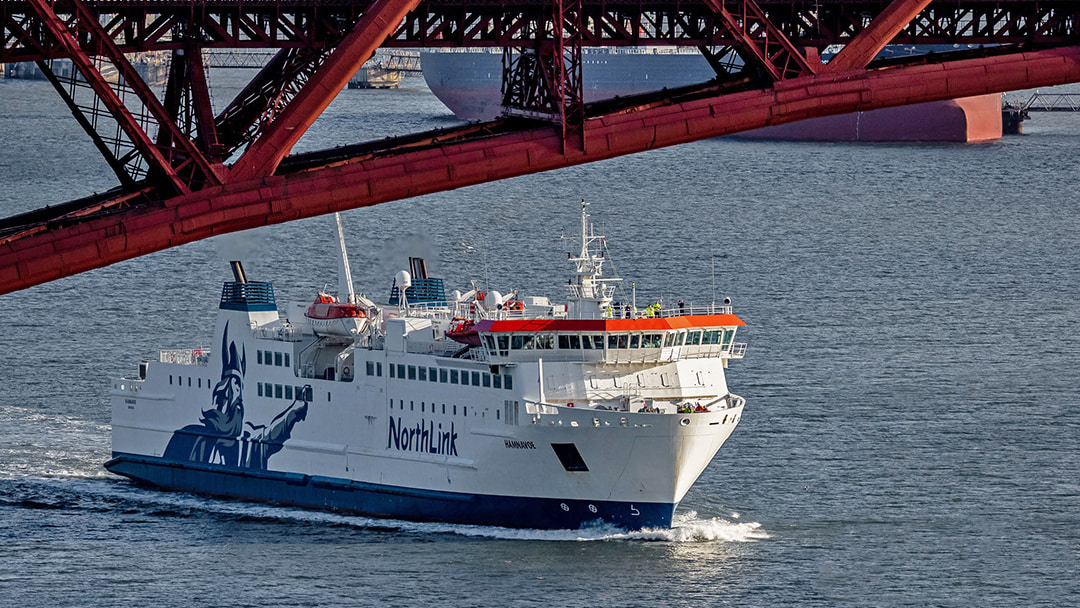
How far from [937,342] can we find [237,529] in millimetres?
31586

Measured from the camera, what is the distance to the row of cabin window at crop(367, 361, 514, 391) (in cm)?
4862

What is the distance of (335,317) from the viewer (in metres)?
54.2

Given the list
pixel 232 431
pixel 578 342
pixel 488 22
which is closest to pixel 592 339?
pixel 578 342

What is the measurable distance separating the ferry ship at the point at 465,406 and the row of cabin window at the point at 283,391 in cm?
5

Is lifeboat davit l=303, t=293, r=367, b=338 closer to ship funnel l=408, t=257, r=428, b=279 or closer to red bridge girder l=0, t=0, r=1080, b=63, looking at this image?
ship funnel l=408, t=257, r=428, b=279

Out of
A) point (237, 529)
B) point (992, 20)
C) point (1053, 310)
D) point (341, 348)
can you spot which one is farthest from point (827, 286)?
point (992, 20)

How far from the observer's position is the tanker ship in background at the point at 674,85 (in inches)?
6014

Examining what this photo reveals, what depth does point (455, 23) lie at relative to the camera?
63.6 ft

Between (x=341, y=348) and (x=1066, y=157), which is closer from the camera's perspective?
(x=341, y=348)

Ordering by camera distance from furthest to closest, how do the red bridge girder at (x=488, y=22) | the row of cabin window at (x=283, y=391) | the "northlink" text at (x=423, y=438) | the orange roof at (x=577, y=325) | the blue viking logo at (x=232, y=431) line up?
the blue viking logo at (x=232, y=431)
the row of cabin window at (x=283, y=391)
the "northlink" text at (x=423, y=438)
the orange roof at (x=577, y=325)
the red bridge girder at (x=488, y=22)

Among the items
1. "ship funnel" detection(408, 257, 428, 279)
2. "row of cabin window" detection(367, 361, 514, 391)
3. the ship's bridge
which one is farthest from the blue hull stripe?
"ship funnel" detection(408, 257, 428, 279)

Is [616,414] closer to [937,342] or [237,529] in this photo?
[237,529]

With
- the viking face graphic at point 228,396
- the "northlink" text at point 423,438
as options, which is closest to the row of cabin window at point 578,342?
the "northlink" text at point 423,438

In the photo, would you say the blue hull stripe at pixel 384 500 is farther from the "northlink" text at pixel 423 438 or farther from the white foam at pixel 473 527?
the "northlink" text at pixel 423 438
